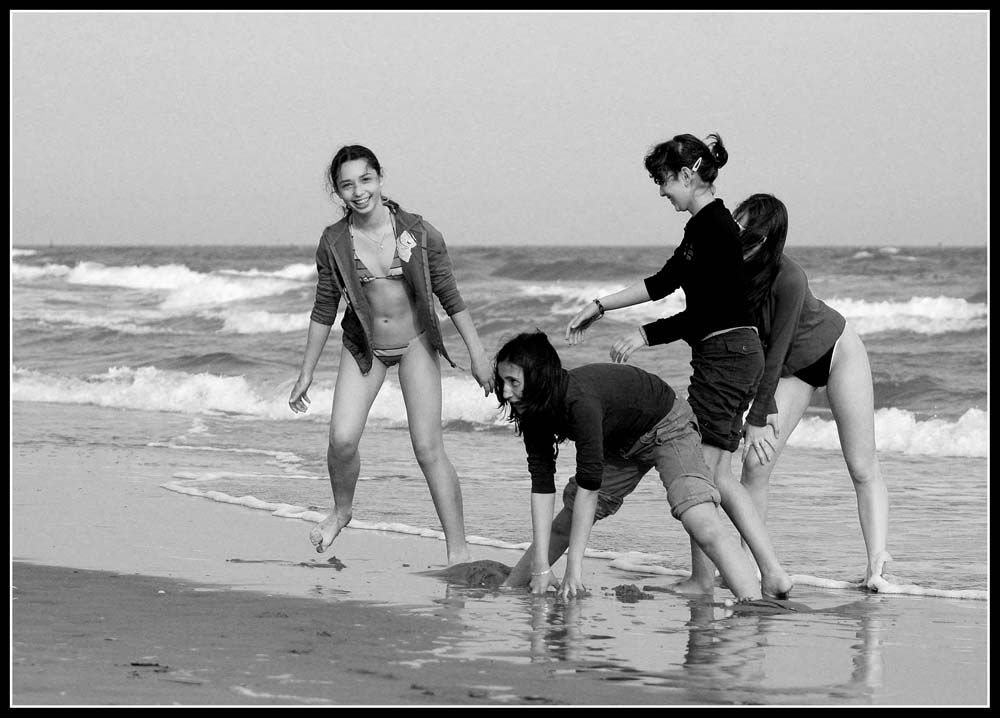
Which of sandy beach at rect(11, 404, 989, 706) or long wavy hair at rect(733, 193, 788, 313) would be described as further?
long wavy hair at rect(733, 193, 788, 313)

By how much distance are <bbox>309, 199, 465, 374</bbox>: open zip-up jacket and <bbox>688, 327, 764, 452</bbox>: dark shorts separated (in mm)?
1084

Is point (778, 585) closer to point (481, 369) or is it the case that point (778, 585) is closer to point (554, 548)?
point (554, 548)

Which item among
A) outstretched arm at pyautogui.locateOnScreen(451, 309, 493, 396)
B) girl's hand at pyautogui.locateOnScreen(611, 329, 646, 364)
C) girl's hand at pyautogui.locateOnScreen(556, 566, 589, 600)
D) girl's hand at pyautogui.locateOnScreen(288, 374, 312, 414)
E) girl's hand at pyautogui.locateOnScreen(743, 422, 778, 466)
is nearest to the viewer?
girl's hand at pyautogui.locateOnScreen(556, 566, 589, 600)

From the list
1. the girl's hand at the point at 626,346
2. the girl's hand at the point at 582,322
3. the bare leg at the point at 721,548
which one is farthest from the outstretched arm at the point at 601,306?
the bare leg at the point at 721,548

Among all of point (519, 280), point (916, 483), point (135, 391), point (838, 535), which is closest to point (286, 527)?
point (838, 535)

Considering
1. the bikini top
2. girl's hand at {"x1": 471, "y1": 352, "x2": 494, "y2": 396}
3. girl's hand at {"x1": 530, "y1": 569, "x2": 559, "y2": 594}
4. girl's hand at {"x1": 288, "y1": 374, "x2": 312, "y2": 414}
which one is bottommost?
girl's hand at {"x1": 530, "y1": 569, "x2": 559, "y2": 594}

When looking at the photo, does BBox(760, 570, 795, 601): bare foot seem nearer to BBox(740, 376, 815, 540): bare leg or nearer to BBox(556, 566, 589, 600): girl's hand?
BBox(740, 376, 815, 540): bare leg

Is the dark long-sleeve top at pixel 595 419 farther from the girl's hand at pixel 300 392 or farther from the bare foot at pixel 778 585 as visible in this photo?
the girl's hand at pixel 300 392

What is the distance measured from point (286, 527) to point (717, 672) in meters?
3.38

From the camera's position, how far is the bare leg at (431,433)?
18.6 ft

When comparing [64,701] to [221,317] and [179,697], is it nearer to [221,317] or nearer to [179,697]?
[179,697]

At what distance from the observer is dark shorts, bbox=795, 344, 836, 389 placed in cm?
550

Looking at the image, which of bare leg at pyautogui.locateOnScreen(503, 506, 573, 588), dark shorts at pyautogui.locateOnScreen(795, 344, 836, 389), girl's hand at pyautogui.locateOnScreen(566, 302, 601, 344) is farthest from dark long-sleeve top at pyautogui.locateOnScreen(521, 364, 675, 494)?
dark shorts at pyautogui.locateOnScreen(795, 344, 836, 389)

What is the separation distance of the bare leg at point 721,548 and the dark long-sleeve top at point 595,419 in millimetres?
368
